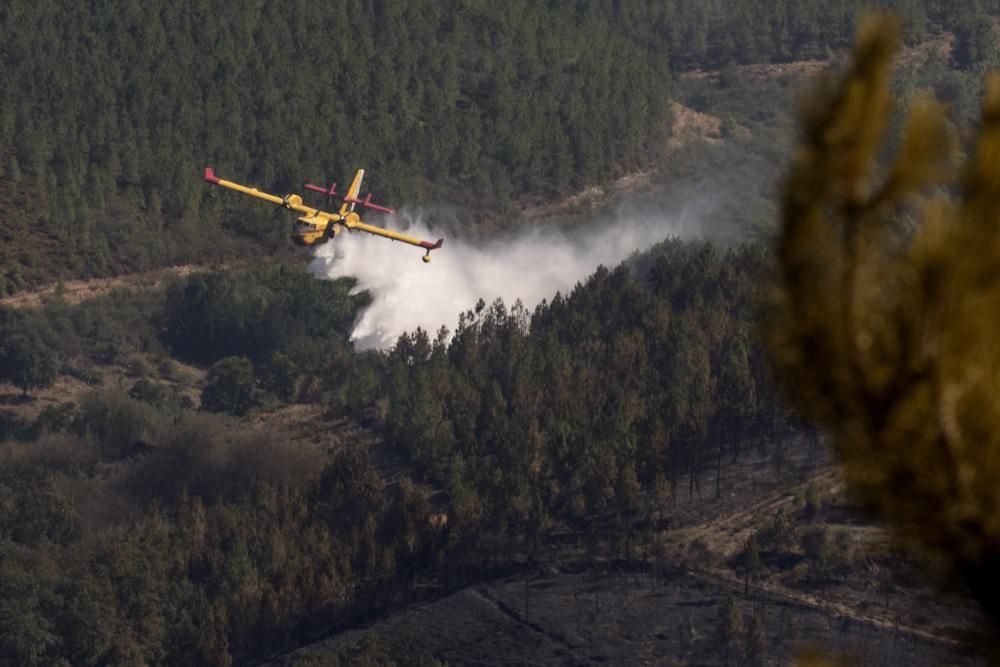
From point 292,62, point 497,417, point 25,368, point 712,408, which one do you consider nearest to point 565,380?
point 497,417

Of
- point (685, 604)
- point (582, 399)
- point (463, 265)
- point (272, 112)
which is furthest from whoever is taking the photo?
point (272, 112)

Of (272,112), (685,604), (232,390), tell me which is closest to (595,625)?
(685,604)

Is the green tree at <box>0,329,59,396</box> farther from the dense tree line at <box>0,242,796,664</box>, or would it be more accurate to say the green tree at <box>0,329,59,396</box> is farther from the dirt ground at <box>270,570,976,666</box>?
the dirt ground at <box>270,570,976,666</box>

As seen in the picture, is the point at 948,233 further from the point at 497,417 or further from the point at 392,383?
the point at 392,383

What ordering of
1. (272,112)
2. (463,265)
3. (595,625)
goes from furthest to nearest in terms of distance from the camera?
(272,112)
(463,265)
(595,625)

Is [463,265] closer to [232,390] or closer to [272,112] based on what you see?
[272,112]

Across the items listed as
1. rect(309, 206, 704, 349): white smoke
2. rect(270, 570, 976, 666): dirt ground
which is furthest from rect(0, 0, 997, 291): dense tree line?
rect(270, 570, 976, 666): dirt ground
